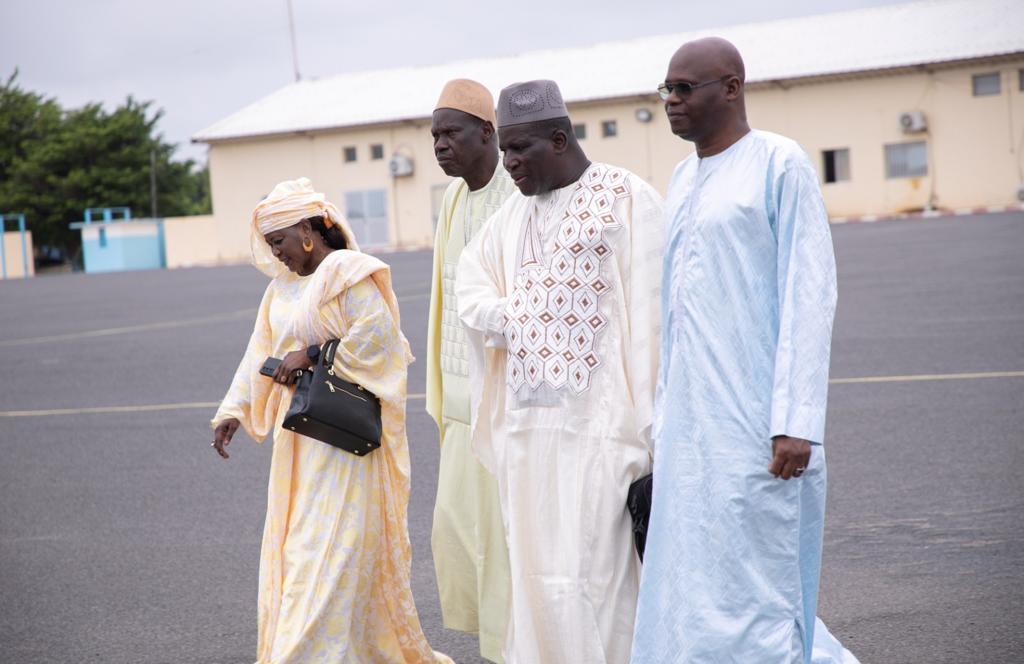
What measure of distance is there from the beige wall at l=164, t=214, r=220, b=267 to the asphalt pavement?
3610cm

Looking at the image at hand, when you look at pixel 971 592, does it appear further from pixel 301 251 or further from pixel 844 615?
pixel 301 251

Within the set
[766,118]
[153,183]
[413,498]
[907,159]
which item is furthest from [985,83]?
[413,498]

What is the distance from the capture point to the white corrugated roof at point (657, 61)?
4056 cm

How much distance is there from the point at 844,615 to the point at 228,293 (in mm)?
22332

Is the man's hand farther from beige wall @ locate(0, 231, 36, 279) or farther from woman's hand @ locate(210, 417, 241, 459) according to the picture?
beige wall @ locate(0, 231, 36, 279)

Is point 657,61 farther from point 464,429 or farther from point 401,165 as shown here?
point 464,429

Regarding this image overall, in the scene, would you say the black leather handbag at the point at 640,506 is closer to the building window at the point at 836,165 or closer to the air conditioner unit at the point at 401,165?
the building window at the point at 836,165

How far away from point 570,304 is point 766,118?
130ft

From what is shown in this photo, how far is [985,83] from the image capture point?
39.3 m

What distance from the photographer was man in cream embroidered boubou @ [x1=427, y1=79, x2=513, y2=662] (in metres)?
4.56

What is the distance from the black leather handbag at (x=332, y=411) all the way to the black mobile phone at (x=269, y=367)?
93mm

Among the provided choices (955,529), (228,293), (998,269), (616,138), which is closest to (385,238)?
(616,138)

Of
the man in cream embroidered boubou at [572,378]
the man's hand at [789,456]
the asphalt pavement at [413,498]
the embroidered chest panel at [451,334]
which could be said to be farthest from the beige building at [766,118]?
the man's hand at [789,456]

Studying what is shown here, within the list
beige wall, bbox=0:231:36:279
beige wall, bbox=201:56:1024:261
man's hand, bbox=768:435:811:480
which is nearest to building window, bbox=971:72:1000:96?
beige wall, bbox=201:56:1024:261
